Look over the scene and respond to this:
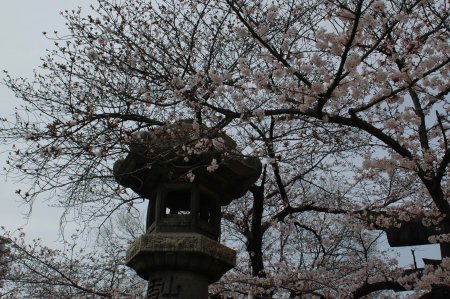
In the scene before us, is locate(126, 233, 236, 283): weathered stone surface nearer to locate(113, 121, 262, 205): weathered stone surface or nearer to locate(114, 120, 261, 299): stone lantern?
locate(114, 120, 261, 299): stone lantern

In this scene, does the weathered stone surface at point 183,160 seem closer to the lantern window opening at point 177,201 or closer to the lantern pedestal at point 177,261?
the lantern window opening at point 177,201

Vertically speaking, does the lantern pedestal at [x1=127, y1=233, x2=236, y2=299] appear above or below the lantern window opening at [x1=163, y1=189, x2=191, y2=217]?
below

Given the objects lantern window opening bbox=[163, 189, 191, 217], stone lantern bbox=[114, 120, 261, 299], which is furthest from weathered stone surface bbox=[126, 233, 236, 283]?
lantern window opening bbox=[163, 189, 191, 217]

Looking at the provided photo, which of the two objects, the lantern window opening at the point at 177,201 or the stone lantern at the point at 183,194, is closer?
the stone lantern at the point at 183,194

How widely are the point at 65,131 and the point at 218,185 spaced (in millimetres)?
2079

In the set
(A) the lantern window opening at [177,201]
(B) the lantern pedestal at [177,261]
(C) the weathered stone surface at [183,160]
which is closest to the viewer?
(B) the lantern pedestal at [177,261]

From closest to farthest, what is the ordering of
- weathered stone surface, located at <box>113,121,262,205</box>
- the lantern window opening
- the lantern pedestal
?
the lantern pedestal → weathered stone surface, located at <box>113,121,262,205</box> → the lantern window opening

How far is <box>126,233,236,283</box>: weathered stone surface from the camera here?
489 centimetres

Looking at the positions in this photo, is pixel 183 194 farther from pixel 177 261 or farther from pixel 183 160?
pixel 177 261

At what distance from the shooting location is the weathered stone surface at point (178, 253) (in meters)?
4.89

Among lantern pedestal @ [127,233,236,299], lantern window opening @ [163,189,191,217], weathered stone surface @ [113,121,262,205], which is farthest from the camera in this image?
lantern window opening @ [163,189,191,217]

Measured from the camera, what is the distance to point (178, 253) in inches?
192

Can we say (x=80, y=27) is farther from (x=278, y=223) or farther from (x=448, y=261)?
(x=448, y=261)

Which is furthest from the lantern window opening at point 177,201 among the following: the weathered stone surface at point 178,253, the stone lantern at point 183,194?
the weathered stone surface at point 178,253
